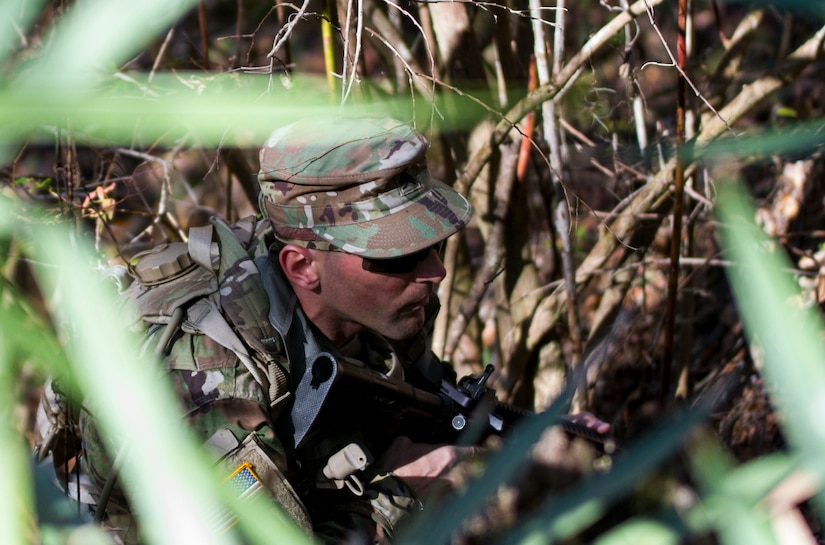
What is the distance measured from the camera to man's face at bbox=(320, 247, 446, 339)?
190 centimetres

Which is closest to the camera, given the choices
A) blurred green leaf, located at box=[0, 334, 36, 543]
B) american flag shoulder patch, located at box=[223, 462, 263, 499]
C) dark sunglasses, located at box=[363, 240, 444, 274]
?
blurred green leaf, located at box=[0, 334, 36, 543]

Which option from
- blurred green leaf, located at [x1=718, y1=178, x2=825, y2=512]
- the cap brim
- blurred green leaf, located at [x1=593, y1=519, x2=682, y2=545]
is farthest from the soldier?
blurred green leaf, located at [x1=718, y1=178, x2=825, y2=512]

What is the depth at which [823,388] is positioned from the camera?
1.53 ft

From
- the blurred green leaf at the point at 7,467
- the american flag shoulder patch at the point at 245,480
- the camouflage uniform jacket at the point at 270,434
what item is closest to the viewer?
the blurred green leaf at the point at 7,467

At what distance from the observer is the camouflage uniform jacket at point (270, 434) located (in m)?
1.65

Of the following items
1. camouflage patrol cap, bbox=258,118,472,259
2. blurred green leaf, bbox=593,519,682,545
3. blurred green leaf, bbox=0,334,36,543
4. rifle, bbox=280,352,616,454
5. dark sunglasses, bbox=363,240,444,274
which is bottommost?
rifle, bbox=280,352,616,454

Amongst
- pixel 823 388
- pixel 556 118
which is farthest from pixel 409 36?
pixel 823 388

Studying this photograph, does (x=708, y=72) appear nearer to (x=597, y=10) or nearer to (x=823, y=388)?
(x=597, y=10)

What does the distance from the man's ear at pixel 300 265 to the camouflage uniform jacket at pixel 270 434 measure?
32mm

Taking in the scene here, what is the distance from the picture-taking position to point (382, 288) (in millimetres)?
1920

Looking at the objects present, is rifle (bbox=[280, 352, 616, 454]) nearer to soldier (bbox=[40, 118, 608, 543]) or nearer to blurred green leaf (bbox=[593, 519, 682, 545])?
soldier (bbox=[40, 118, 608, 543])

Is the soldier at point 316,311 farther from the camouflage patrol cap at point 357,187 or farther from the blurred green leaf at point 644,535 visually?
the blurred green leaf at point 644,535

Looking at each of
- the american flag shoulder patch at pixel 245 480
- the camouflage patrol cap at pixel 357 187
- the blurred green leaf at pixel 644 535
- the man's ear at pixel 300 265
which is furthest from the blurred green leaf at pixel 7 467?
the man's ear at pixel 300 265

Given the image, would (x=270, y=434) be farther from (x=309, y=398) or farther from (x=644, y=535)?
(x=644, y=535)
